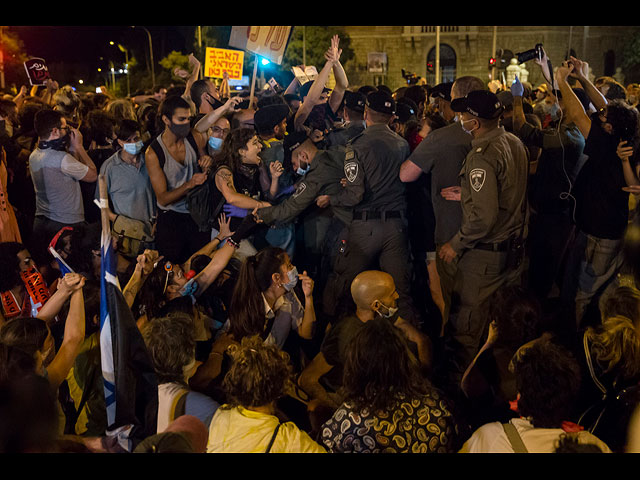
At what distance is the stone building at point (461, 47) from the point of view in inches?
2056

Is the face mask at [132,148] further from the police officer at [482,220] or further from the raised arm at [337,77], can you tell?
the police officer at [482,220]

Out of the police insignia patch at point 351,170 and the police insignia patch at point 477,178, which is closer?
the police insignia patch at point 477,178

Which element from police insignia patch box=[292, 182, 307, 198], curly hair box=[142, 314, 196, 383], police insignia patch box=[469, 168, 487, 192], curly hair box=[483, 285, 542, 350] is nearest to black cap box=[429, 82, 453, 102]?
police insignia patch box=[292, 182, 307, 198]

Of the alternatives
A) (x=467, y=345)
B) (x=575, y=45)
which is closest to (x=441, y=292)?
(x=467, y=345)

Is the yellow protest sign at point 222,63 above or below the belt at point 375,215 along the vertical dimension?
above

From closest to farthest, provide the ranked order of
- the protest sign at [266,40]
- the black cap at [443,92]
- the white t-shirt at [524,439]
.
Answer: the white t-shirt at [524,439], the black cap at [443,92], the protest sign at [266,40]

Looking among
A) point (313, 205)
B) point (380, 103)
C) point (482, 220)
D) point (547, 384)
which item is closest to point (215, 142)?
point (313, 205)

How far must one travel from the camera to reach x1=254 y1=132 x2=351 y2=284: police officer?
6.11 m

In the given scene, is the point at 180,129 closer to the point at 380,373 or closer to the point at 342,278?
the point at 342,278

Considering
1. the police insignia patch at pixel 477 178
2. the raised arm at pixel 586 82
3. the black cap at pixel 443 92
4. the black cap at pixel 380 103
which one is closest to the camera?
the police insignia patch at pixel 477 178

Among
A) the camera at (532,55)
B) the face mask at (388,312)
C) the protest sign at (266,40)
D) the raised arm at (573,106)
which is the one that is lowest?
the face mask at (388,312)

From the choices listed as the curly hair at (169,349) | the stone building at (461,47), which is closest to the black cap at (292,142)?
the curly hair at (169,349)

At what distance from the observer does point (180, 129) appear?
6.61 metres

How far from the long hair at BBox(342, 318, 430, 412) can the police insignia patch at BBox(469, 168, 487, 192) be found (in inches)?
79.0
